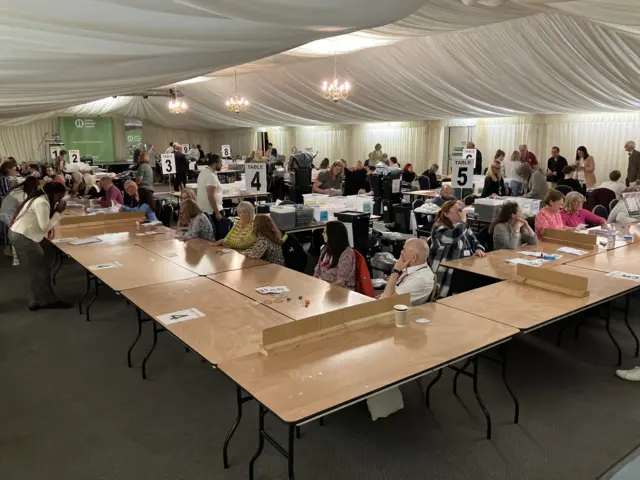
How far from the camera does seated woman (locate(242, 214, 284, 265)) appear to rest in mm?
4590

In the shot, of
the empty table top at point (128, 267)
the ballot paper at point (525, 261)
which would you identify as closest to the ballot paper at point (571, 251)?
the ballot paper at point (525, 261)

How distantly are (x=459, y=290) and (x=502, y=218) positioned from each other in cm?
95

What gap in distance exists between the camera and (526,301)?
323 cm

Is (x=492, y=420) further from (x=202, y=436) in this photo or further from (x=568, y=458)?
(x=202, y=436)

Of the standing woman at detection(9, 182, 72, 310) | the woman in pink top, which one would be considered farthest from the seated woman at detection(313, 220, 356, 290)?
the standing woman at detection(9, 182, 72, 310)

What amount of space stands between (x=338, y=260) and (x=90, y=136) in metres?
18.6

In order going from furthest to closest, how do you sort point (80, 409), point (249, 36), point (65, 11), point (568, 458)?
point (80, 409) → point (568, 458) → point (249, 36) → point (65, 11)

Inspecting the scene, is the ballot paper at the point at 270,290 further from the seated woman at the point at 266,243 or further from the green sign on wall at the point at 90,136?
the green sign on wall at the point at 90,136

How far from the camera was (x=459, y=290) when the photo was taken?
176 inches

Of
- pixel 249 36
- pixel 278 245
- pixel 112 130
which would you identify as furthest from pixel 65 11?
pixel 112 130

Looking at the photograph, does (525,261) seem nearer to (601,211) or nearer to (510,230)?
(510,230)

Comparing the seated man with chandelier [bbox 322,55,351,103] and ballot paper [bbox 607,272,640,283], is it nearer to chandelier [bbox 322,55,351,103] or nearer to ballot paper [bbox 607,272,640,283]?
chandelier [bbox 322,55,351,103]

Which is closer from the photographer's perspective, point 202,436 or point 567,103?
point 202,436

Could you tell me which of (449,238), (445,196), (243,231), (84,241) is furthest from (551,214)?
(84,241)
